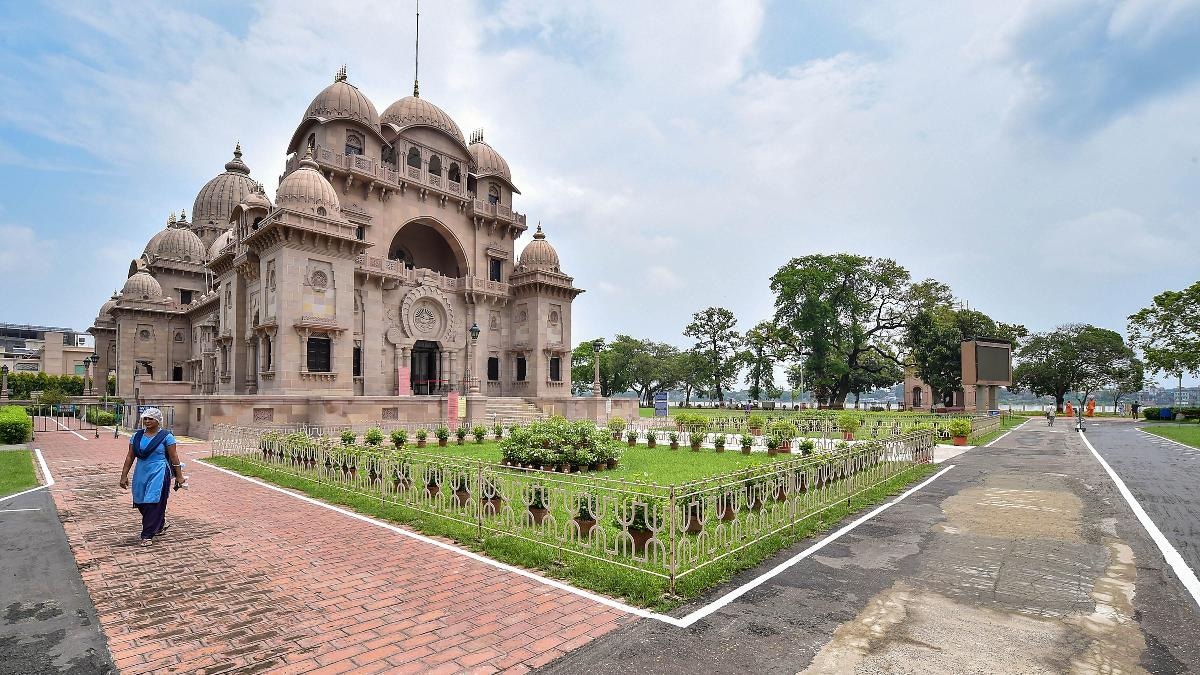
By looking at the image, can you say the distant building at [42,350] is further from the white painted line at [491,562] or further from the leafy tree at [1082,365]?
the leafy tree at [1082,365]

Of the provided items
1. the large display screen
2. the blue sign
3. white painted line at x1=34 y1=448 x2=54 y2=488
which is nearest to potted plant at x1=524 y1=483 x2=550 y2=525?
white painted line at x1=34 y1=448 x2=54 y2=488

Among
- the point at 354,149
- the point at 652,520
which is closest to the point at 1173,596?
the point at 652,520

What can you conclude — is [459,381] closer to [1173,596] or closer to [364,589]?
[364,589]

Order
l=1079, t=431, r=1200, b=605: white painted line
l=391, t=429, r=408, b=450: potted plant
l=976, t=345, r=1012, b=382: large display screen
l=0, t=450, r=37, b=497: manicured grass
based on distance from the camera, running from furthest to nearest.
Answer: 1. l=976, t=345, r=1012, b=382: large display screen
2. l=391, t=429, r=408, b=450: potted plant
3. l=0, t=450, r=37, b=497: manicured grass
4. l=1079, t=431, r=1200, b=605: white painted line

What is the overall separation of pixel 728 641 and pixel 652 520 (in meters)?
1.64

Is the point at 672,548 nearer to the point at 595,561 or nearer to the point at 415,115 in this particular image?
the point at 595,561

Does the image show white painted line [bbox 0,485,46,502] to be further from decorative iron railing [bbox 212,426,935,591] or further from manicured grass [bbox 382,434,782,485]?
manicured grass [bbox 382,434,782,485]

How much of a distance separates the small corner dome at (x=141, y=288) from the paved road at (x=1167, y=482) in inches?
2083

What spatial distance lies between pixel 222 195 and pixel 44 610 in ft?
172

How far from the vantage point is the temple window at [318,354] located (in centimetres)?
2622

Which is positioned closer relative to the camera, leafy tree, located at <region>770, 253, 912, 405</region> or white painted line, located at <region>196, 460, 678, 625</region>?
white painted line, located at <region>196, 460, 678, 625</region>

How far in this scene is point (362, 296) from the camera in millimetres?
30672

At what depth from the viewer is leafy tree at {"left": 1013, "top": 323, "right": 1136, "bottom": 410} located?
6344 centimetres

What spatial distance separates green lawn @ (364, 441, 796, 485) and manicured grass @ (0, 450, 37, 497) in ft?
25.1
